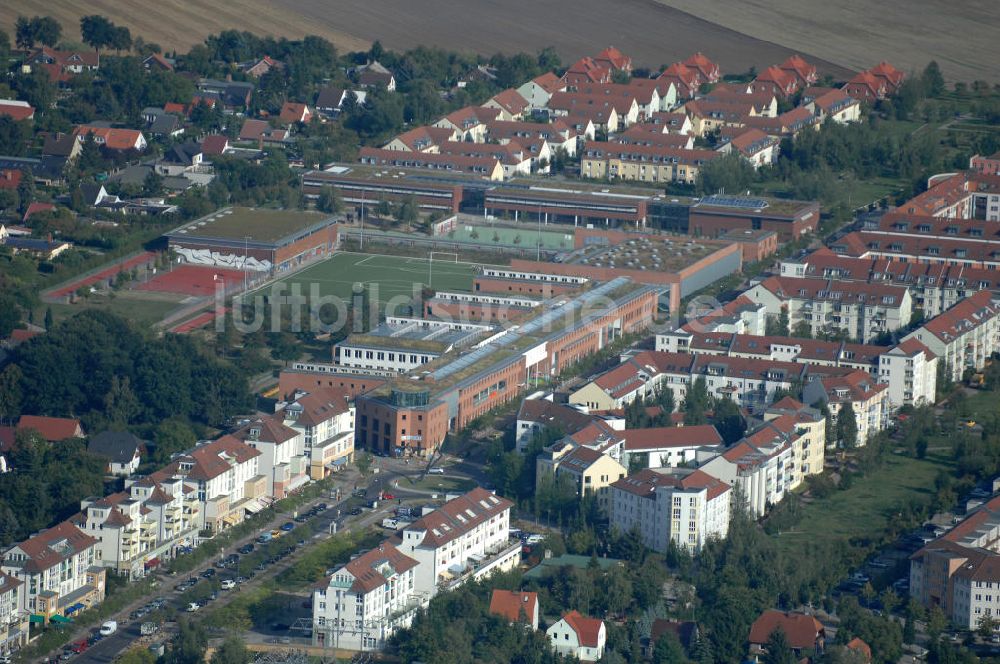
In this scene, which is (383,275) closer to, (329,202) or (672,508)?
(329,202)

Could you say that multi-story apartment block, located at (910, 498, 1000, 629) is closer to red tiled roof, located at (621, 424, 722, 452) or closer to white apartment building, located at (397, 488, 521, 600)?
red tiled roof, located at (621, 424, 722, 452)

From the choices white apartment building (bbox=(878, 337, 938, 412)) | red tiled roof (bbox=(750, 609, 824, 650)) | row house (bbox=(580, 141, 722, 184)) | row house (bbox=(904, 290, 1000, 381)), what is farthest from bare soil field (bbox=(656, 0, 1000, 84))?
red tiled roof (bbox=(750, 609, 824, 650))

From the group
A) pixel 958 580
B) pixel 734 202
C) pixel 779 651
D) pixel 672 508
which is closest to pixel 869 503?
pixel 672 508

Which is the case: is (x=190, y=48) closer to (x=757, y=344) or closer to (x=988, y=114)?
(x=988, y=114)

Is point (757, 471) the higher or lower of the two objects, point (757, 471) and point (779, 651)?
the higher

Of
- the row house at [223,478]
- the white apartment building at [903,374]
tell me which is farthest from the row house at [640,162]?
the row house at [223,478]

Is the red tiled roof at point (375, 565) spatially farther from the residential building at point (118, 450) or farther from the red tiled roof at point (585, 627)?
the residential building at point (118, 450)

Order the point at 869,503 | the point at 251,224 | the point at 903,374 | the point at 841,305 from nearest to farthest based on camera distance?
the point at 869,503, the point at 903,374, the point at 841,305, the point at 251,224
